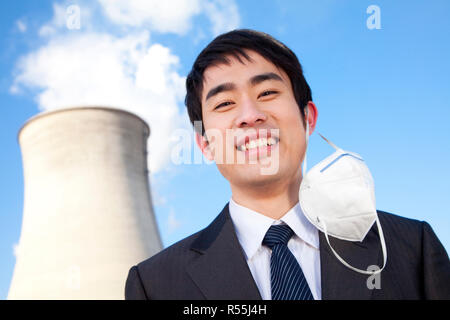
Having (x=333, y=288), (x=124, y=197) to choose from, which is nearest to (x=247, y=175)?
(x=333, y=288)

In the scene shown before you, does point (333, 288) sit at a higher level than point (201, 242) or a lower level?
lower

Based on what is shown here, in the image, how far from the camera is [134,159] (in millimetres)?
9992

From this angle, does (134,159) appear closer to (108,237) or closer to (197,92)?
(108,237)

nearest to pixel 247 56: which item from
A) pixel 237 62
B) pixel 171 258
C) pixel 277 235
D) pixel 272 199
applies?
pixel 237 62

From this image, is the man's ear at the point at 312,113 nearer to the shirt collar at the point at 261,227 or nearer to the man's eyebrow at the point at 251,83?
the man's eyebrow at the point at 251,83

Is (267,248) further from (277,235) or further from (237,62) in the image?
(237,62)

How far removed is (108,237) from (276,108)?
8.39 m

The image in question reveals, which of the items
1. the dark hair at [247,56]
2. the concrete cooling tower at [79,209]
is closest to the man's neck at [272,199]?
the dark hair at [247,56]

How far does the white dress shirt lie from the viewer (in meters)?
1.33

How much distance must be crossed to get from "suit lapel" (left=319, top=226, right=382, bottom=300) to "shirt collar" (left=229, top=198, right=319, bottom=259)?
0.04 m

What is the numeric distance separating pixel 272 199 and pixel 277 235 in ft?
0.40

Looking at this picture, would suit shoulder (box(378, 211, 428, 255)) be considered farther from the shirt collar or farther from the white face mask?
the shirt collar

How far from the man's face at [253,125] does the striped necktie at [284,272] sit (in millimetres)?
161

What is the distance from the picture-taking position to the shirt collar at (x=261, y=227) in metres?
1.39
